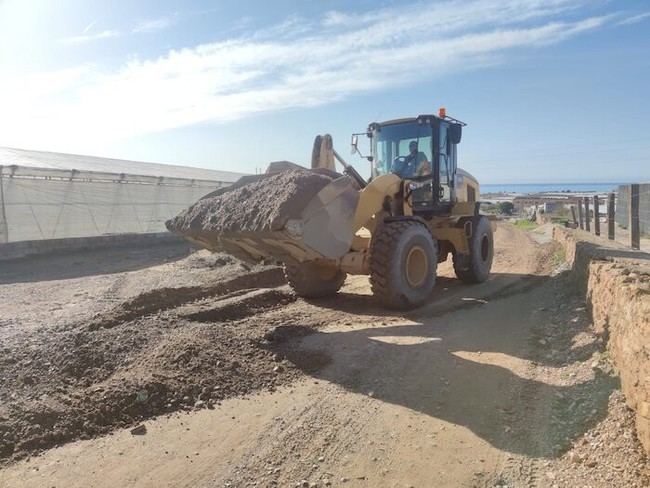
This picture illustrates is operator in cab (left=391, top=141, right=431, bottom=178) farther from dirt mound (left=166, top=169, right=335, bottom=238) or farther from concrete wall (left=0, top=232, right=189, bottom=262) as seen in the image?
concrete wall (left=0, top=232, right=189, bottom=262)

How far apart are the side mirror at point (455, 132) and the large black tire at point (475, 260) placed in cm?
168

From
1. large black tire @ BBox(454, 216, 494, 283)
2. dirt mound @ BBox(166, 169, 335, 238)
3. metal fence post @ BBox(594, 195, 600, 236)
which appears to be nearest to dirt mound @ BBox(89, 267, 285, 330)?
dirt mound @ BBox(166, 169, 335, 238)

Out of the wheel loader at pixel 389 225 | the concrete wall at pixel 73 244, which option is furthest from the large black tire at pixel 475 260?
the concrete wall at pixel 73 244

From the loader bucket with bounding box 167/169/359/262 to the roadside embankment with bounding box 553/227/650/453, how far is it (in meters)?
2.96

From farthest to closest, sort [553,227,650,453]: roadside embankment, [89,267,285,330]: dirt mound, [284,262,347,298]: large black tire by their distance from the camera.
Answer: [284,262,347,298]: large black tire, [89,267,285,330]: dirt mound, [553,227,650,453]: roadside embankment

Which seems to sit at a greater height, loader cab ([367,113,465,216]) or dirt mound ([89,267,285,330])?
loader cab ([367,113,465,216])

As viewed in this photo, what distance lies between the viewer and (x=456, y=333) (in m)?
6.58

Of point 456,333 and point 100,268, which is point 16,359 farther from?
point 100,268

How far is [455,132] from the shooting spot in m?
9.48

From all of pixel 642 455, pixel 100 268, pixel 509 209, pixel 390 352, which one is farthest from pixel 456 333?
pixel 509 209

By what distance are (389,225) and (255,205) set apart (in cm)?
209

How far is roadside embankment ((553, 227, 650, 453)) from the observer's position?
12.1 feet

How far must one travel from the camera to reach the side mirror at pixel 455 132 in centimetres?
945

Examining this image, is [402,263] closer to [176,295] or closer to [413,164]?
[413,164]
